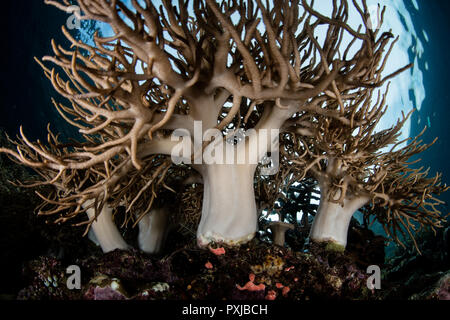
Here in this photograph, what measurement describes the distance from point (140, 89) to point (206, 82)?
1.88 ft

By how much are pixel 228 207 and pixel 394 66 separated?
93.0 feet

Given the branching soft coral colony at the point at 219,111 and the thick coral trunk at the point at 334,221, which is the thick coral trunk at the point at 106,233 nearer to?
the branching soft coral colony at the point at 219,111

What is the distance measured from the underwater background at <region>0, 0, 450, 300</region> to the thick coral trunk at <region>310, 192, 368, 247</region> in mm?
20507

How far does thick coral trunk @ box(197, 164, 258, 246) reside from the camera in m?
2.38

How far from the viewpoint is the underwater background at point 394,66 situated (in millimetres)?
17719

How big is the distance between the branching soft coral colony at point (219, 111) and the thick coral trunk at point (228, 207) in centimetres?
1

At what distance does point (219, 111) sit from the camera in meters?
2.63

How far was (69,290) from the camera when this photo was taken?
207 centimetres

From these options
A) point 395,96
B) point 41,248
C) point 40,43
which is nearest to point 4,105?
point 40,43

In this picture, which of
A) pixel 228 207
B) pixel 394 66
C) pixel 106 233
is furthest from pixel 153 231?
pixel 394 66

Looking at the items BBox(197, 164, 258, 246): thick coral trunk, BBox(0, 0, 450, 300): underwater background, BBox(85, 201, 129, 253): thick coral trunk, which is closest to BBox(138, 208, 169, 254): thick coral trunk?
BBox(85, 201, 129, 253): thick coral trunk

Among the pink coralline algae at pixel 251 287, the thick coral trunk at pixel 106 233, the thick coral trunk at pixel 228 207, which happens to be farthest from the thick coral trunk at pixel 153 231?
the pink coralline algae at pixel 251 287

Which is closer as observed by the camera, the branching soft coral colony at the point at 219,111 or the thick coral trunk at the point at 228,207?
the branching soft coral colony at the point at 219,111
